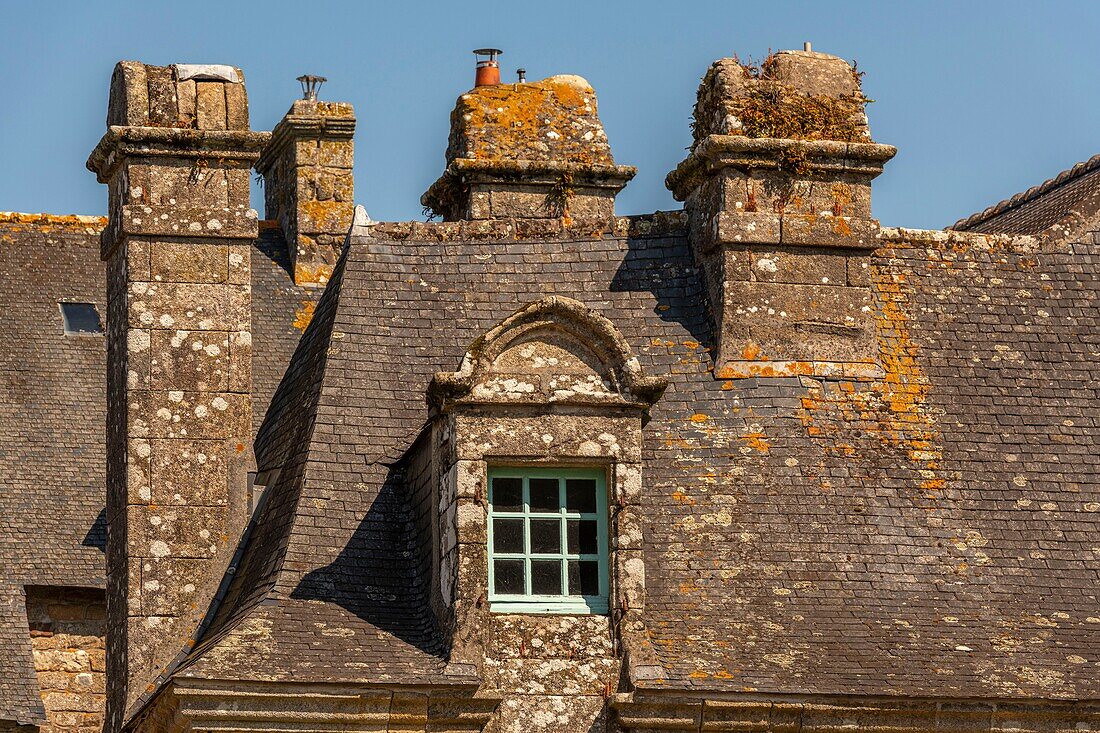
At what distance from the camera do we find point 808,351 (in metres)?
17.5

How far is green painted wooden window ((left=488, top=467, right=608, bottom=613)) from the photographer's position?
50.7 ft

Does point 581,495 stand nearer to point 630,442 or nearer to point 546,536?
point 546,536

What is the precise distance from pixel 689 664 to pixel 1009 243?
15.9ft

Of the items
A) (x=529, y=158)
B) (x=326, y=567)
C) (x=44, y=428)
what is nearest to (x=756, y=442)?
(x=326, y=567)

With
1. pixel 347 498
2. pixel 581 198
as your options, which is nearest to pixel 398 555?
pixel 347 498

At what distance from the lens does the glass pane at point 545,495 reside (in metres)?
15.6

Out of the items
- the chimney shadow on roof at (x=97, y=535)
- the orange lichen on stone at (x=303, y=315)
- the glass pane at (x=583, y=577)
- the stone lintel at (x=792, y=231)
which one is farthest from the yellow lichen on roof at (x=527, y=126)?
the chimney shadow on roof at (x=97, y=535)

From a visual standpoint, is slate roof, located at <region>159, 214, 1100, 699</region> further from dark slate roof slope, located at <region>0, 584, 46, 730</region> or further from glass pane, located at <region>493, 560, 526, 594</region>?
dark slate roof slope, located at <region>0, 584, 46, 730</region>

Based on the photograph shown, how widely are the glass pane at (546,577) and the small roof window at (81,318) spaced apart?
12463 mm

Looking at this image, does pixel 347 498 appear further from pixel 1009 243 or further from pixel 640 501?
pixel 1009 243

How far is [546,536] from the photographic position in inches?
613

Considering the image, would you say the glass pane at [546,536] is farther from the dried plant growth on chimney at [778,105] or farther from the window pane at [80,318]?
the window pane at [80,318]

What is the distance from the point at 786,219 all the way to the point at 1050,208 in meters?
3.11

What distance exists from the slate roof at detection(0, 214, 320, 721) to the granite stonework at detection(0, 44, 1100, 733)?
603 centimetres
